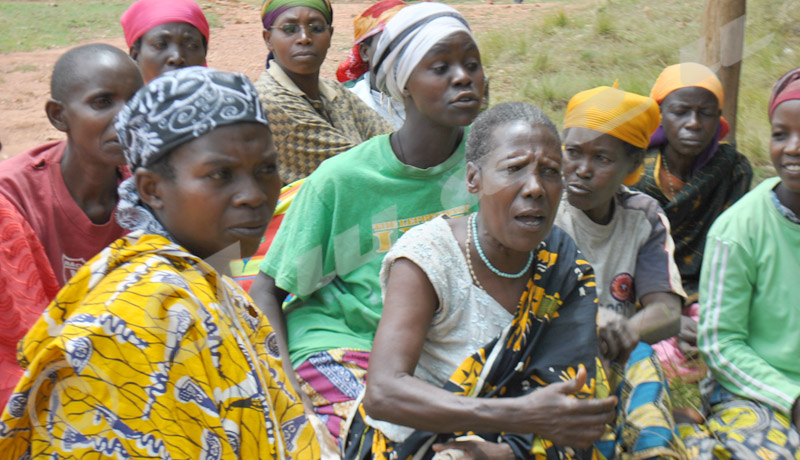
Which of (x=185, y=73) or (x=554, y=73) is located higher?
(x=185, y=73)

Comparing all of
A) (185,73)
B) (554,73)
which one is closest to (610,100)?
(185,73)

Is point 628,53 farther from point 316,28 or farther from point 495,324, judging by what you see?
point 495,324

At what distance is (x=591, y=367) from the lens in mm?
2131

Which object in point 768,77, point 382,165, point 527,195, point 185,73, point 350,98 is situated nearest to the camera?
point 185,73

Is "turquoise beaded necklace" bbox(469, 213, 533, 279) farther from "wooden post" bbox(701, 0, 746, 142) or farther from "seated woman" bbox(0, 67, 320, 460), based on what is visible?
"wooden post" bbox(701, 0, 746, 142)

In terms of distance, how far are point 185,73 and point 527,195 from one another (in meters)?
0.94

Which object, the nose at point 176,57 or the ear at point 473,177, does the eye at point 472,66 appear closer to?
the ear at point 473,177

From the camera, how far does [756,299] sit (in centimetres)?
265

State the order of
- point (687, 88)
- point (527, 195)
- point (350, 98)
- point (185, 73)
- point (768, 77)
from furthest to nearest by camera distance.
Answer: point (768, 77) → point (350, 98) → point (687, 88) → point (527, 195) → point (185, 73)

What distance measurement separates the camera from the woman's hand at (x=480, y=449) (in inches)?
76.5

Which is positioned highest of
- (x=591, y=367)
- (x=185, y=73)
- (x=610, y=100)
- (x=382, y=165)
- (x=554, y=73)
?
(x=185, y=73)

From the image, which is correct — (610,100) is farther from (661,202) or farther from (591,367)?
(591,367)

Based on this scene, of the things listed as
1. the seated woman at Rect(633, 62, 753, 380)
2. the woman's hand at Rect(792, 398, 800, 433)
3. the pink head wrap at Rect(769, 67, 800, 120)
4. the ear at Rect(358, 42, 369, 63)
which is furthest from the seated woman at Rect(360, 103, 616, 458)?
the ear at Rect(358, 42, 369, 63)

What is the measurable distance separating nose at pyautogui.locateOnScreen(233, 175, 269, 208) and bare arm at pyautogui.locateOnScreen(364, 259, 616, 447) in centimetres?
50
